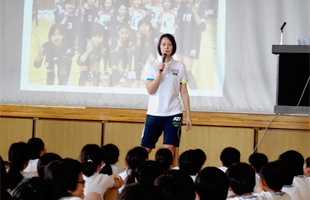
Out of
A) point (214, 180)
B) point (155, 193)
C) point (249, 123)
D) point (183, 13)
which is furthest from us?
point (183, 13)

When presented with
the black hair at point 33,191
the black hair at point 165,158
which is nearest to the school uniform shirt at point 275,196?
the black hair at point 165,158

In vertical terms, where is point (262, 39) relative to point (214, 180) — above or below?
above

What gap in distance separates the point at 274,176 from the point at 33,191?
1231 millimetres

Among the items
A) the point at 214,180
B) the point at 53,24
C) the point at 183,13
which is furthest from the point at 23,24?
the point at 214,180

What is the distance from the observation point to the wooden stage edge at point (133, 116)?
429cm

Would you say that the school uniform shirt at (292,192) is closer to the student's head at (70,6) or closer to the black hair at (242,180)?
the black hair at (242,180)

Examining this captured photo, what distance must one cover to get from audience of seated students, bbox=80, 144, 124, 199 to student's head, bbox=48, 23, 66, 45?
2669mm

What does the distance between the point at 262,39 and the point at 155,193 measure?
3652mm

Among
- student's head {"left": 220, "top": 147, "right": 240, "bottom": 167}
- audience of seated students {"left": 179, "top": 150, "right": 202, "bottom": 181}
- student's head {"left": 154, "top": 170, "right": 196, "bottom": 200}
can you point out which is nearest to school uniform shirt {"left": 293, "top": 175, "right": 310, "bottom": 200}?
student's head {"left": 220, "top": 147, "right": 240, "bottom": 167}

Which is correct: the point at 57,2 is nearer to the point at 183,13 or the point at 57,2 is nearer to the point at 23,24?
the point at 23,24

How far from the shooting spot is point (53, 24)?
4852 millimetres

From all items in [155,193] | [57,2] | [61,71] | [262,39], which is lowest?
[155,193]

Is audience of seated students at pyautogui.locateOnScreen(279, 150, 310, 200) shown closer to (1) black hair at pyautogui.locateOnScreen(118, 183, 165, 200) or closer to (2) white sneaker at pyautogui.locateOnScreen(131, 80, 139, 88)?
(1) black hair at pyautogui.locateOnScreen(118, 183, 165, 200)

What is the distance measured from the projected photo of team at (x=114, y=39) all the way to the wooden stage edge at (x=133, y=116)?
34cm
